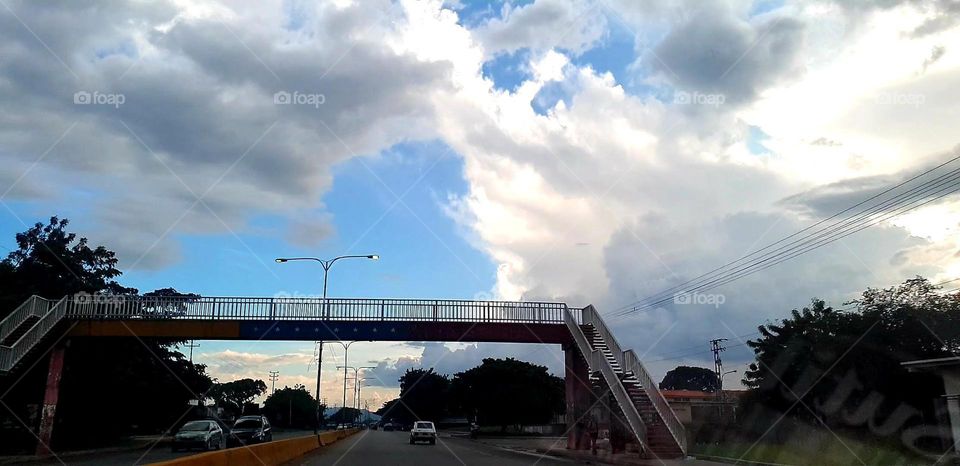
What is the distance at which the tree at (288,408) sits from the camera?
410ft

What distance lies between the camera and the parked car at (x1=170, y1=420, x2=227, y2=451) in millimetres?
28797

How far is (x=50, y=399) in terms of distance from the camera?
30.6 meters

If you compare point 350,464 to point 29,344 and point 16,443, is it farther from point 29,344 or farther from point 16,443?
point 16,443

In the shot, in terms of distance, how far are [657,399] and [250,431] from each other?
18.7 meters

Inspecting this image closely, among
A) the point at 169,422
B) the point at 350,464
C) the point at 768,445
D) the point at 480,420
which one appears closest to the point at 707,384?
the point at 480,420

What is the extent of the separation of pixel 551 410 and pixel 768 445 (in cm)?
5609

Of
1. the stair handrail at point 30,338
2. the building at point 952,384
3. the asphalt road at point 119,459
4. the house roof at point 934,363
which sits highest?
the stair handrail at point 30,338

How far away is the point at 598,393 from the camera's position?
3266 cm

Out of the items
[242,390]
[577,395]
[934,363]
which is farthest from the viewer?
[242,390]

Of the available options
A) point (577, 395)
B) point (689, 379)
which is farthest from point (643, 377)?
point (689, 379)

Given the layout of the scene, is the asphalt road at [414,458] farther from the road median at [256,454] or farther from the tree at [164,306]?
the tree at [164,306]

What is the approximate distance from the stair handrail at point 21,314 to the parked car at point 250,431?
396 inches

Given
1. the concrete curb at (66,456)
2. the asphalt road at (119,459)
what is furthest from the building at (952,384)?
the concrete curb at (66,456)

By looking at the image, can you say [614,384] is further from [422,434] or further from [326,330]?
[422,434]
